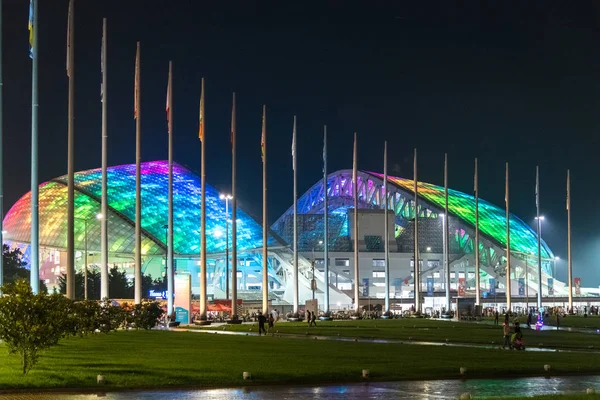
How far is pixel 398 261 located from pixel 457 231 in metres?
12.7

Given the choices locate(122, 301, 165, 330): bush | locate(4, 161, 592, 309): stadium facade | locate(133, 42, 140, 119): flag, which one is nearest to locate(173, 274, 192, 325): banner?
locate(122, 301, 165, 330): bush

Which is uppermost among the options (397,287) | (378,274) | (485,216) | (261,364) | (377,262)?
(485,216)

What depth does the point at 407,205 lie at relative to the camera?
545 ft

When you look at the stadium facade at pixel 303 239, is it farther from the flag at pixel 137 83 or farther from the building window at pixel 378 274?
the flag at pixel 137 83

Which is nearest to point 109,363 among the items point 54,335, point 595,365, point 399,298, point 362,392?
point 54,335

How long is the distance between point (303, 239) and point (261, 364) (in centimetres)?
12405

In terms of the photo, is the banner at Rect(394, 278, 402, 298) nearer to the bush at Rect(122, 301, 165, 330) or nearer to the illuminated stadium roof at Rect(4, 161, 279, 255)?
the illuminated stadium roof at Rect(4, 161, 279, 255)

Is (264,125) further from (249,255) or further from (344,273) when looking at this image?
(344,273)

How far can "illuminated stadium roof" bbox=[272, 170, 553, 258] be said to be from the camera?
161125 millimetres

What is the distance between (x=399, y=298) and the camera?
147 metres

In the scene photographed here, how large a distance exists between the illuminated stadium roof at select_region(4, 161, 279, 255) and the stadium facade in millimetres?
149

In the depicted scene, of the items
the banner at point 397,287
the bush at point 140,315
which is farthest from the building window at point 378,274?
the bush at point 140,315

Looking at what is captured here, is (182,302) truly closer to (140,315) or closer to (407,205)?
(140,315)

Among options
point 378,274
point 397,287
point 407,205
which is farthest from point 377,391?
point 407,205
